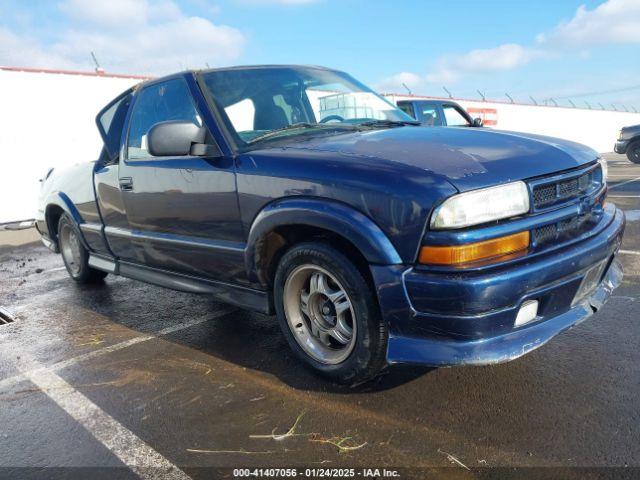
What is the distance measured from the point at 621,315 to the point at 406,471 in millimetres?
2300

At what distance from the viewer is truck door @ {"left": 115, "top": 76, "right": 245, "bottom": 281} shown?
3.03 meters

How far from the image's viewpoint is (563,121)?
98.0 feet

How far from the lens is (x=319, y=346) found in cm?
285

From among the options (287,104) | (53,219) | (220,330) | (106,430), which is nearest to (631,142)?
(287,104)

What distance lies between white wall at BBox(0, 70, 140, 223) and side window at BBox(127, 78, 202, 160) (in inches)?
320

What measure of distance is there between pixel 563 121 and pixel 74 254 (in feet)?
101

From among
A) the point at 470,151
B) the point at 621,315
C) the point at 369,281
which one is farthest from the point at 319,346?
the point at 621,315

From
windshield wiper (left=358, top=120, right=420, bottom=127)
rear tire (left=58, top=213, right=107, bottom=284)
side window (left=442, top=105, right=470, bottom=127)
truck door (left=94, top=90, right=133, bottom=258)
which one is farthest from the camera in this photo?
side window (left=442, top=105, right=470, bottom=127)

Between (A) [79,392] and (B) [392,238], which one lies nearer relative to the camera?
(B) [392,238]

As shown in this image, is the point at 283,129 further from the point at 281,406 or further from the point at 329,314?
the point at 281,406

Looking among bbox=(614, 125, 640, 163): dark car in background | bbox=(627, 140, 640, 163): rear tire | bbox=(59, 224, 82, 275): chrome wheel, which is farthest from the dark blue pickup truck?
bbox=(627, 140, 640, 163): rear tire

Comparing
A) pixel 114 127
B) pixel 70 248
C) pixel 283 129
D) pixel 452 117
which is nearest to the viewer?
pixel 283 129

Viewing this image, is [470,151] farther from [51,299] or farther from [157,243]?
[51,299]

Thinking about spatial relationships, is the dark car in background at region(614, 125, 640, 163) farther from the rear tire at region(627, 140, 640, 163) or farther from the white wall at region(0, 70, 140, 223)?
the white wall at region(0, 70, 140, 223)
